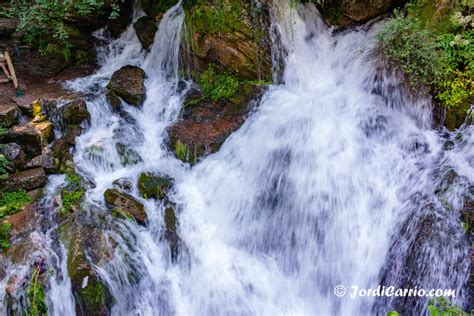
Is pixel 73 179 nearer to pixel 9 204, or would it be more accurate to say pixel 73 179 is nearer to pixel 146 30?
pixel 9 204

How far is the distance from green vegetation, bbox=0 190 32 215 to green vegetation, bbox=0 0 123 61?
4.26 metres


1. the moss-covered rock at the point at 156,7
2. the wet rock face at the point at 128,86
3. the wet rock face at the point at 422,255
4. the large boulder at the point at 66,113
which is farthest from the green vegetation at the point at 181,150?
the wet rock face at the point at 422,255

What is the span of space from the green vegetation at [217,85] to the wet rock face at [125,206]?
2855mm

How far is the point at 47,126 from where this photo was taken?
6844mm

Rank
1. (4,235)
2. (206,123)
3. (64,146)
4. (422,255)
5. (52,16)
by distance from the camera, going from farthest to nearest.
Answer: (52,16)
(206,123)
(64,146)
(4,235)
(422,255)

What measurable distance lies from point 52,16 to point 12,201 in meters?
4.92

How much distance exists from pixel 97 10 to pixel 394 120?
7309 mm

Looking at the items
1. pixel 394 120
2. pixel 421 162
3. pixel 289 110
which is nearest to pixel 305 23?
pixel 289 110

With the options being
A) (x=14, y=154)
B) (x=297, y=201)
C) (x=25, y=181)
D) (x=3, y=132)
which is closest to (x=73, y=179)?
(x=25, y=181)

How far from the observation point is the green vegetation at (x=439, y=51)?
6.02 meters

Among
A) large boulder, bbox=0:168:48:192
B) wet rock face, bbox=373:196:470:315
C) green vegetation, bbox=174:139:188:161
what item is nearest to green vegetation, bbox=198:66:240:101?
green vegetation, bbox=174:139:188:161

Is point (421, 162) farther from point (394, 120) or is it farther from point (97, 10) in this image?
point (97, 10)

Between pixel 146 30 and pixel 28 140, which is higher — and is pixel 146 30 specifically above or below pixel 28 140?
above

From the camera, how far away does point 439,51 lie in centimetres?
617
